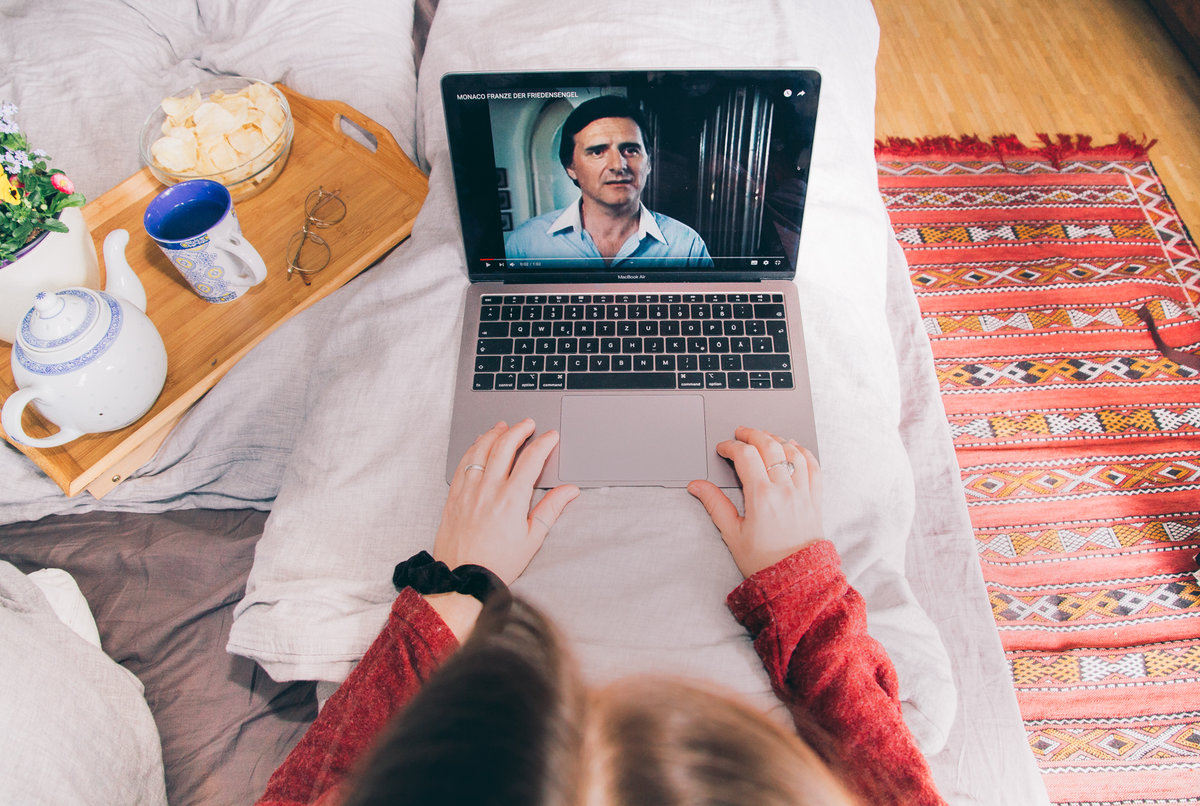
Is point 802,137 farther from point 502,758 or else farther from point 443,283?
point 502,758

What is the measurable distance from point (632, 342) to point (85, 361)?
0.57 m

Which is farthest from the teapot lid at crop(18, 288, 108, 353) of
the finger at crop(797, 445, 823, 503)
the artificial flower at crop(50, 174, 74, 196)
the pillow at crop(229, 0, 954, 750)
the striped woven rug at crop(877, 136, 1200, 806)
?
the striped woven rug at crop(877, 136, 1200, 806)

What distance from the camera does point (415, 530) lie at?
2.50 ft

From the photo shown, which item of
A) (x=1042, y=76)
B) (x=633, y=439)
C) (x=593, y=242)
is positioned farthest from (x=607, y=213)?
(x=1042, y=76)

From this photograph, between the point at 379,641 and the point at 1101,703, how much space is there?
3.65ft

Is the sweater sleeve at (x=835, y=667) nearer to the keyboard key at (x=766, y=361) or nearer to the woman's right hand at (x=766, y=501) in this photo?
the woman's right hand at (x=766, y=501)

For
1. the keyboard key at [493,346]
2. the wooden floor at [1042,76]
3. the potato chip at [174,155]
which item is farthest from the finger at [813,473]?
the wooden floor at [1042,76]

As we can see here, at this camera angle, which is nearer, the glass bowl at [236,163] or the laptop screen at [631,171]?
the laptop screen at [631,171]

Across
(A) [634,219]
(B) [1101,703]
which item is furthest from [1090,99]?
(A) [634,219]

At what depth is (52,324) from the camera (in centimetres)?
73

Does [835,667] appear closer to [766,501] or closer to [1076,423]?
[766,501]

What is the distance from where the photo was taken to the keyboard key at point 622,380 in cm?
82

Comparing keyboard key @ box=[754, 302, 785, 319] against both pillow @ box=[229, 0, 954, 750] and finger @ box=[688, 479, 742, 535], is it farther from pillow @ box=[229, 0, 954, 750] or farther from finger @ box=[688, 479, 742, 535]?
finger @ box=[688, 479, 742, 535]

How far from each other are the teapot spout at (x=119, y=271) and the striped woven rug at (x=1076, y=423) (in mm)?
1319
